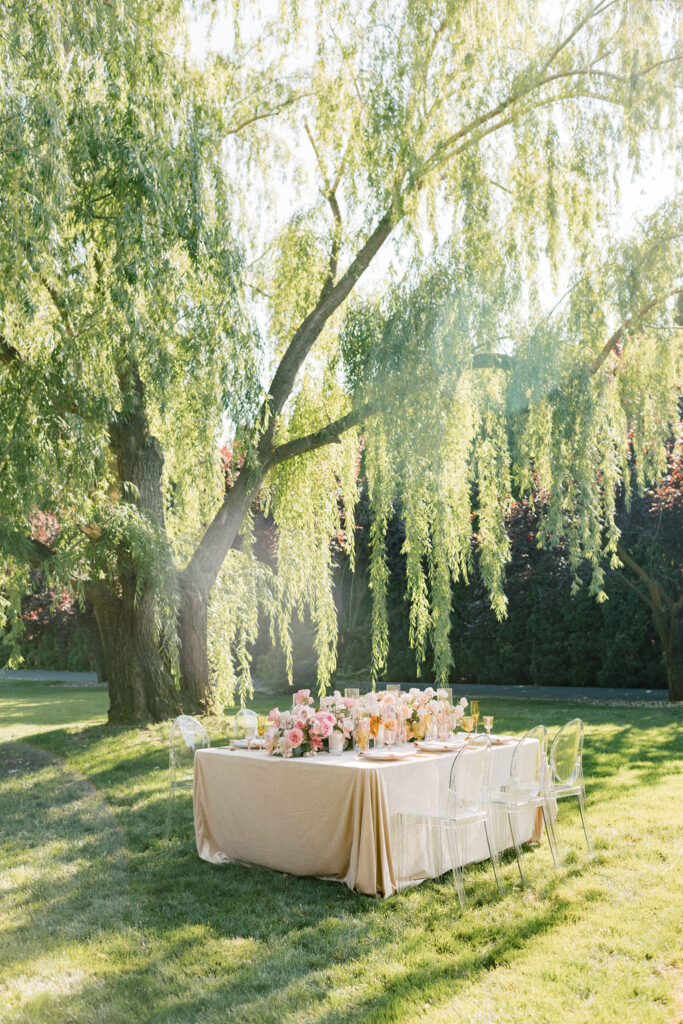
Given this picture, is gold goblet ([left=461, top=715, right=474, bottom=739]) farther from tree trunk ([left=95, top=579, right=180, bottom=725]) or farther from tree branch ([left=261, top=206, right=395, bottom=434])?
tree trunk ([left=95, top=579, right=180, bottom=725])

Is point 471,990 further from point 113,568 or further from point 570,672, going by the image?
point 570,672

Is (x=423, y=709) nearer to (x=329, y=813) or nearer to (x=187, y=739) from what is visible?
(x=329, y=813)

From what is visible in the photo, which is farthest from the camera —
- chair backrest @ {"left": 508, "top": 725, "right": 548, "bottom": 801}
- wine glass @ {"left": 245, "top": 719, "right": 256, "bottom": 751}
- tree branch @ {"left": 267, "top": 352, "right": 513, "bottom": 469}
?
tree branch @ {"left": 267, "top": 352, "right": 513, "bottom": 469}

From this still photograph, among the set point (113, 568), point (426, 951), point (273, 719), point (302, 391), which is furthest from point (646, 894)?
point (302, 391)

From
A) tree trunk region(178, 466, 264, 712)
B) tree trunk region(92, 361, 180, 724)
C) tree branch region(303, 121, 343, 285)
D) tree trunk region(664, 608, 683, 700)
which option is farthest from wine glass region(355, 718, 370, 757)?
tree trunk region(664, 608, 683, 700)

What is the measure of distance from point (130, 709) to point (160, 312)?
6.25 meters

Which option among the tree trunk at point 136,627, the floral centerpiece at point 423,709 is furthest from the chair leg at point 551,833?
the tree trunk at point 136,627

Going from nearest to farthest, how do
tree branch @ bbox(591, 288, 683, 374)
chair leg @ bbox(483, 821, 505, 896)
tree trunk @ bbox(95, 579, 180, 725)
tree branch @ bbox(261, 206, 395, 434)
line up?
chair leg @ bbox(483, 821, 505, 896) < tree branch @ bbox(591, 288, 683, 374) < tree branch @ bbox(261, 206, 395, 434) < tree trunk @ bbox(95, 579, 180, 725)

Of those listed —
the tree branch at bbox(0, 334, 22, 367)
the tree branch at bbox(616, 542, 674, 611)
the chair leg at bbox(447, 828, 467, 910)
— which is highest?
the tree branch at bbox(0, 334, 22, 367)

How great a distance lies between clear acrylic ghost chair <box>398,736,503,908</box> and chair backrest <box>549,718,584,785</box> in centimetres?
51

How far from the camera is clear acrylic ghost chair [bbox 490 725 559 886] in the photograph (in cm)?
552

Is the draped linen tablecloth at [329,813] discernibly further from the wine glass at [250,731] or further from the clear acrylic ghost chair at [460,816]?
the wine glass at [250,731]

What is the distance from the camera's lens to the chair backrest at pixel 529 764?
5625mm

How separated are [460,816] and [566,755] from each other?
41.8 inches
